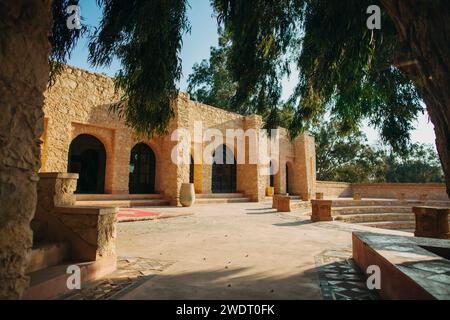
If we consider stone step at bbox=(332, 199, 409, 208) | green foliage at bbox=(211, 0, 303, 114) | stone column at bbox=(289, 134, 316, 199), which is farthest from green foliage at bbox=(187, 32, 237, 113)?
green foliage at bbox=(211, 0, 303, 114)

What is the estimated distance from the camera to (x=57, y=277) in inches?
95.2

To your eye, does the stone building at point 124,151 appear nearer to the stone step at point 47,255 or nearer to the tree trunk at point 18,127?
the stone step at point 47,255

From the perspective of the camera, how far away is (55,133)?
30.7ft

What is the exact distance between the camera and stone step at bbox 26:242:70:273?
255 centimetres

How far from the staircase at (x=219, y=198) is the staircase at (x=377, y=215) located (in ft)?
15.8

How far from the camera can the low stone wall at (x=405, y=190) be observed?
62.7 ft

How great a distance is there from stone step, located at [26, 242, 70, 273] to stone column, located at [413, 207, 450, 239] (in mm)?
6526

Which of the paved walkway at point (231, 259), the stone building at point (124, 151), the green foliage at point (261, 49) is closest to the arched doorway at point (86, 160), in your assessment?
the stone building at point (124, 151)

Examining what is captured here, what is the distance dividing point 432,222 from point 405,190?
57.6 feet

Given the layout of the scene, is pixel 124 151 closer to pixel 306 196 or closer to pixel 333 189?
pixel 306 196
